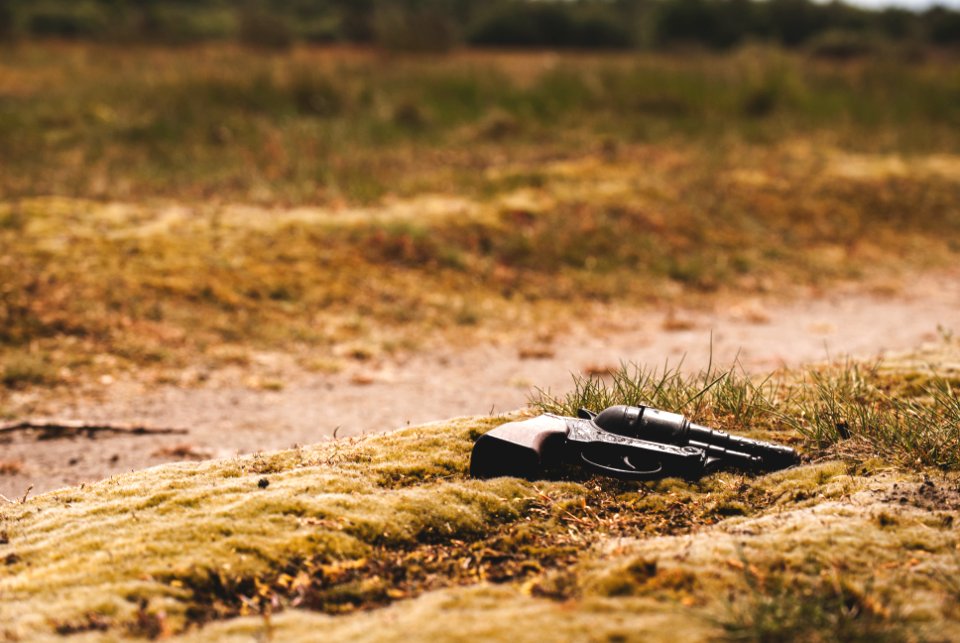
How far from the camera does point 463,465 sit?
3.35m

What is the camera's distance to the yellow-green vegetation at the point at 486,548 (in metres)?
2.24

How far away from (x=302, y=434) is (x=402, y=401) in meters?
0.96

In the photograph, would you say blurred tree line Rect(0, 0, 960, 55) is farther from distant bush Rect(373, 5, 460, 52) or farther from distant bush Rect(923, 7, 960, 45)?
distant bush Rect(373, 5, 460, 52)

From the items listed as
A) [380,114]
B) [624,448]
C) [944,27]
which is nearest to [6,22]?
[380,114]

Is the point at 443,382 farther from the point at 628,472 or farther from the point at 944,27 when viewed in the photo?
the point at 944,27

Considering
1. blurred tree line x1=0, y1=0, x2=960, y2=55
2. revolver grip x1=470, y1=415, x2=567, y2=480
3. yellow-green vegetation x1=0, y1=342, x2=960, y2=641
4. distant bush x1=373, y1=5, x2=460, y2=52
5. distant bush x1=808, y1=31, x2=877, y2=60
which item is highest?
blurred tree line x1=0, y1=0, x2=960, y2=55

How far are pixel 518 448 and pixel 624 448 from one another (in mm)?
434

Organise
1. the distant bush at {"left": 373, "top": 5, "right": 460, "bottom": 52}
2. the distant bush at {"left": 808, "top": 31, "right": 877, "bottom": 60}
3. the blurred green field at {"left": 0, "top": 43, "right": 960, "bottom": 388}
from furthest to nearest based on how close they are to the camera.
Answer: the distant bush at {"left": 808, "top": 31, "right": 877, "bottom": 60} < the distant bush at {"left": 373, "top": 5, "right": 460, "bottom": 52} < the blurred green field at {"left": 0, "top": 43, "right": 960, "bottom": 388}

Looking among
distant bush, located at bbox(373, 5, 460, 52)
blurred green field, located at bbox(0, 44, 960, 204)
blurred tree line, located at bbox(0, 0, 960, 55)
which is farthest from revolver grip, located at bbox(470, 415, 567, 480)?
blurred tree line, located at bbox(0, 0, 960, 55)

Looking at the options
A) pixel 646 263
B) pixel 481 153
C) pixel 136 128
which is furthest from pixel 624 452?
pixel 136 128

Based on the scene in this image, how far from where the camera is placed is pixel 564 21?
31859 mm

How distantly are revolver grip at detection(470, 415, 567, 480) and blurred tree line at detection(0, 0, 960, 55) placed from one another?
23.0m

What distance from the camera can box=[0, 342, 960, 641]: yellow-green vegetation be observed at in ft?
7.36

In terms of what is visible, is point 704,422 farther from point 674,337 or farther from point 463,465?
point 674,337
